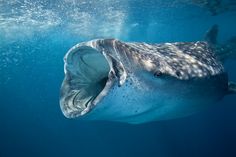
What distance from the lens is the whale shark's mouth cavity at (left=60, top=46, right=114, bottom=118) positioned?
170 inches

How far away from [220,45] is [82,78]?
42.5 ft

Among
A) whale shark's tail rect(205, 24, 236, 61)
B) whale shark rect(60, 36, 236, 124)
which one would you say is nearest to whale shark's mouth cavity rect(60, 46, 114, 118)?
whale shark rect(60, 36, 236, 124)

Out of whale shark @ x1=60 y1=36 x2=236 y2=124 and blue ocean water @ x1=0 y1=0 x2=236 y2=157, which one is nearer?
whale shark @ x1=60 y1=36 x2=236 y2=124

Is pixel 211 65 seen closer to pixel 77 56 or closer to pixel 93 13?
pixel 77 56

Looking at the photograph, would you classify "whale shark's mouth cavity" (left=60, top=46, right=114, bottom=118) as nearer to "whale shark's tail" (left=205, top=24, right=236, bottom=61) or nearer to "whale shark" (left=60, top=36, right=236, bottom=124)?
"whale shark" (left=60, top=36, right=236, bottom=124)

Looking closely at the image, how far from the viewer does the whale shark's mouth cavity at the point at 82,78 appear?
4320 millimetres

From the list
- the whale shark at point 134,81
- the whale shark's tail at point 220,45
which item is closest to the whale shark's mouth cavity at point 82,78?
the whale shark at point 134,81

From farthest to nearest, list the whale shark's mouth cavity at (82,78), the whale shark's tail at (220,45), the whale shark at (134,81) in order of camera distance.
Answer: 1. the whale shark's tail at (220,45)
2. the whale shark's mouth cavity at (82,78)
3. the whale shark at (134,81)

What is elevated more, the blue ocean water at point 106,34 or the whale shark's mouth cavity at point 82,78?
the whale shark's mouth cavity at point 82,78

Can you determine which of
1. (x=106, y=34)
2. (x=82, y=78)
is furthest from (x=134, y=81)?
(x=106, y=34)

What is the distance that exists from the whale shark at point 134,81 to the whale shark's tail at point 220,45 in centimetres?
244

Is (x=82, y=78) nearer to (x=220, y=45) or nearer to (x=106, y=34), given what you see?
(x=220, y=45)

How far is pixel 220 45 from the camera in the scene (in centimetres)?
1606

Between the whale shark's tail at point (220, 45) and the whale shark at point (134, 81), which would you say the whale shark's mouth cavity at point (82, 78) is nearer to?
the whale shark at point (134, 81)
